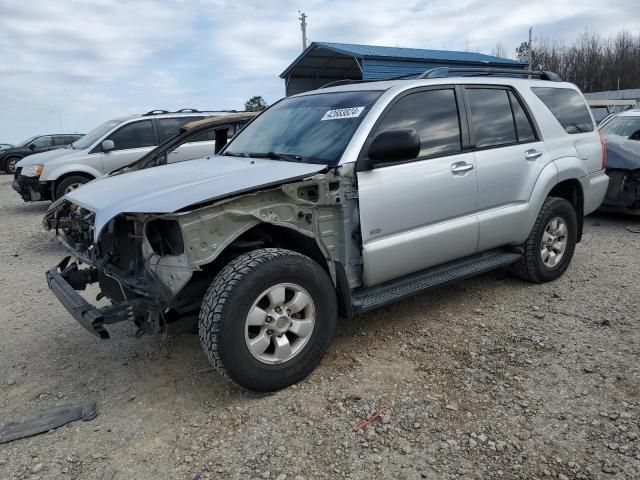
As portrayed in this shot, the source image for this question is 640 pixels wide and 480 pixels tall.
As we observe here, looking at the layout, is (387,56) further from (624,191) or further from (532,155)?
(532,155)

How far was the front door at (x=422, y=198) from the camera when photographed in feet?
11.3

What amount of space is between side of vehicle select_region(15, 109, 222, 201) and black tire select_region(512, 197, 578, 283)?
623 centimetres

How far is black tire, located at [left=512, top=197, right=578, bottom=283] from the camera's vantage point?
183 inches

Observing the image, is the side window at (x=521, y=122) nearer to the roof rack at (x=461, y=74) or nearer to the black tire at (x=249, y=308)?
the roof rack at (x=461, y=74)

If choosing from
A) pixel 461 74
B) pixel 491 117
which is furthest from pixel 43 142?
pixel 491 117

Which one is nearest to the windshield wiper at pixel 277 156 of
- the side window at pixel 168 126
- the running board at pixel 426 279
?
the running board at pixel 426 279

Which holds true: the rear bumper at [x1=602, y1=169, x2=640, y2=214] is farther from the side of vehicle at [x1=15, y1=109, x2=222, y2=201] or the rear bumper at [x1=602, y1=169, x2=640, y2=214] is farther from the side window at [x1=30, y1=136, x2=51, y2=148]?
the side window at [x1=30, y1=136, x2=51, y2=148]

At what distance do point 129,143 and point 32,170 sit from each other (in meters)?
1.82

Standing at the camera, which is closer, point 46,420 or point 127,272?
point 46,420

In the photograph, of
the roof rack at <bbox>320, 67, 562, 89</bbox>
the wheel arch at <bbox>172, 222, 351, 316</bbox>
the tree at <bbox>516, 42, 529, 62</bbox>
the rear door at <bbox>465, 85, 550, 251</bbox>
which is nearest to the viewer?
the wheel arch at <bbox>172, 222, 351, 316</bbox>

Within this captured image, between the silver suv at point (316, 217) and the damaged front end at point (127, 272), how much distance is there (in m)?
0.01

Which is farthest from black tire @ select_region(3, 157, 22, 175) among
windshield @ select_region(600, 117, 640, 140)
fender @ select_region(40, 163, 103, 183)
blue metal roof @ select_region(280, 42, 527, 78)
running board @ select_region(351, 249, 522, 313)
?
running board @ select_region(351, 249, 522, 313)

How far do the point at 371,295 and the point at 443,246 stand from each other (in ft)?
2.37

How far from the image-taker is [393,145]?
10.8 feet
